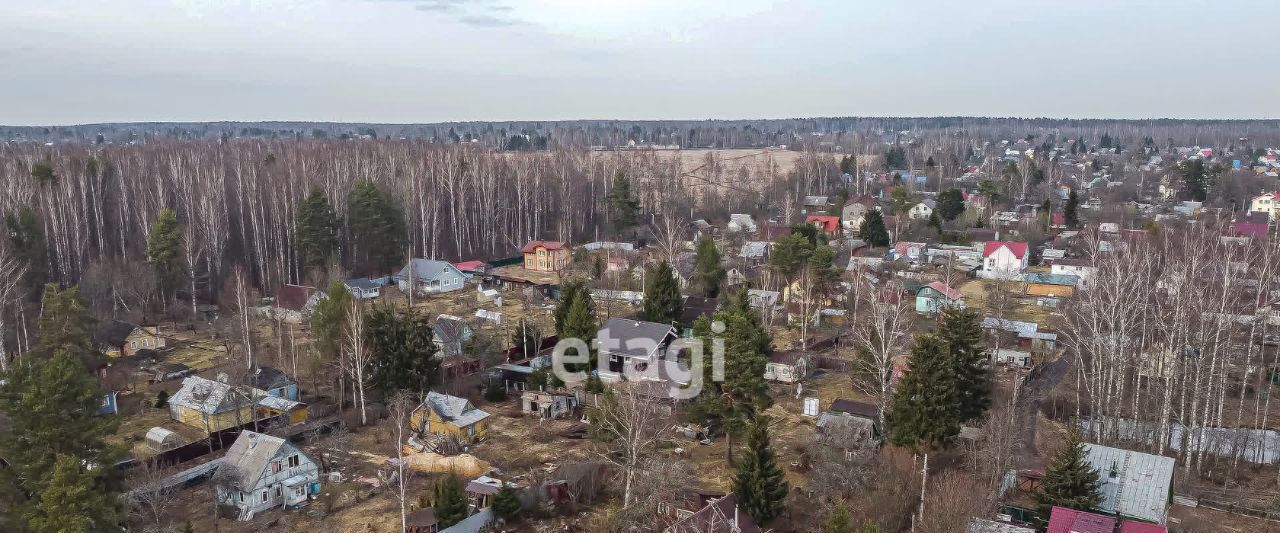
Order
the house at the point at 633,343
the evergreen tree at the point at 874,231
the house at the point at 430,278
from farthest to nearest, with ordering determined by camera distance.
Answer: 1. the evergreen tree at the point at 874,231
2. the house at the point at 430,278
3. the house at the point at 633,343

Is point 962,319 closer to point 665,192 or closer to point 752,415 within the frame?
point 752,415

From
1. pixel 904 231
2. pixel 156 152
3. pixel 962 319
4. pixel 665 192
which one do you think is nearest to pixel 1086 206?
pixel 904 231

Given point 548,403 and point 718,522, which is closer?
point 718,522

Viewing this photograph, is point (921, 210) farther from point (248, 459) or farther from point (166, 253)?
point (248, 459)

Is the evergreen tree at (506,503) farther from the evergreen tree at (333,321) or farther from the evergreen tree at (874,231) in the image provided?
the evergreen tree at (874,231)

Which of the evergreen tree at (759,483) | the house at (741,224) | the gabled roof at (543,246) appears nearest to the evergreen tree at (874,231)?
the house at (741,224)

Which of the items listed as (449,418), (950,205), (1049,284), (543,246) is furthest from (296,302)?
(950,205)

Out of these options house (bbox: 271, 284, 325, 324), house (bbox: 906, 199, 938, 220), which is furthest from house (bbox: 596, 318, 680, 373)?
house (bbox: 906, 199, 938, 220)
